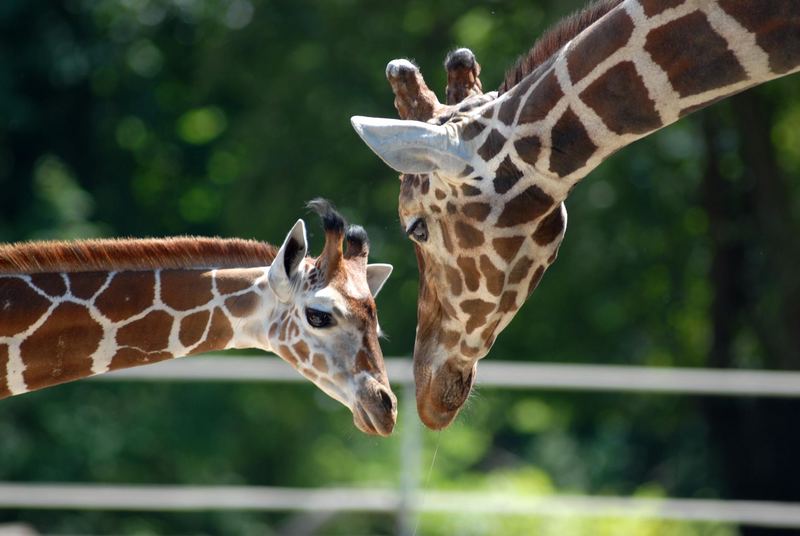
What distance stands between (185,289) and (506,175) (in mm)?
1516

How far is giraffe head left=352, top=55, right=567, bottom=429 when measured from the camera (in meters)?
4.08

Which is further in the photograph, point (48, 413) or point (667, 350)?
point (667, 350)

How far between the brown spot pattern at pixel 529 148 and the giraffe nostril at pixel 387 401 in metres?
1.28

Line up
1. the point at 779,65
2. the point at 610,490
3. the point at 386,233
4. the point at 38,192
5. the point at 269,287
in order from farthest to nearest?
1. the point at 610,490
2. the point at 38,192
3. the point at 386,233
4. the point at 269,287
5. the point at 779,65

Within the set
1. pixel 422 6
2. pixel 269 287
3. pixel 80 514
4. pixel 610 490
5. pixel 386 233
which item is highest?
pixel 269 287

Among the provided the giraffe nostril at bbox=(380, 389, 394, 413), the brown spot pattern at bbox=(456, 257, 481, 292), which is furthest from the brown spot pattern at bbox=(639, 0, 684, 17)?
the giraffe nostril at bbox=(380, 389, 394, 413)

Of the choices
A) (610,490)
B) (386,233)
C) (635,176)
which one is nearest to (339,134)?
(386,233)

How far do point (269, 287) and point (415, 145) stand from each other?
4.62 feet

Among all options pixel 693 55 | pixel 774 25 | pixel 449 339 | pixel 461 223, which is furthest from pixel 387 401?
pixel 774 25

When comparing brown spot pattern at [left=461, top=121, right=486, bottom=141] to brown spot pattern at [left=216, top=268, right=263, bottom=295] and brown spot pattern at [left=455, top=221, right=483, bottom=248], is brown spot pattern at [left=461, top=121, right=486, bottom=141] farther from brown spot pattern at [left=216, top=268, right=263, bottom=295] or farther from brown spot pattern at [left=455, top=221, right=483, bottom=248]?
brown spot pattern at [left=216, top=268, right=263, bottom=295]

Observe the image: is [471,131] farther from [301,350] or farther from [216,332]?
[216,332]

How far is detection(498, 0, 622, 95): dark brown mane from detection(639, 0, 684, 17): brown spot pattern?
0.52ft

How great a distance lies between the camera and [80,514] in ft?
46.0

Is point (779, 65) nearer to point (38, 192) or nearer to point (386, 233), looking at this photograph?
point (386, 233)
